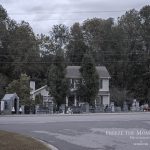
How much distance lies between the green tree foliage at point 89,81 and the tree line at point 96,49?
12959 millimetres

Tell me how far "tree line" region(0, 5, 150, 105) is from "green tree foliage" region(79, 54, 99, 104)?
13.0 meters

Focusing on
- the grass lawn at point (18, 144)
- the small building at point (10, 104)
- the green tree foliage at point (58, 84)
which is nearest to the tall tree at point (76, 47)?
the green tree foliage at point (58, 84)

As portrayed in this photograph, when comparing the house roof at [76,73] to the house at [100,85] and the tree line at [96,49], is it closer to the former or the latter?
the house at [100,85]

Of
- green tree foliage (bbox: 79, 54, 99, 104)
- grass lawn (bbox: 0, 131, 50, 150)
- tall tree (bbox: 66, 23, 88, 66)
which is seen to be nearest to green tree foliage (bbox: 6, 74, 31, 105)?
green tree foliage (bbox: 79, 54, 99, 104)

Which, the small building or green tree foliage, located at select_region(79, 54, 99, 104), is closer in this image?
the small building

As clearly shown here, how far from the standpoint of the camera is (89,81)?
71.9 m

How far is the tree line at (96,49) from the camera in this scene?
92.7 meters

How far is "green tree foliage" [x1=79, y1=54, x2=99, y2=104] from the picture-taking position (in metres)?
71.6

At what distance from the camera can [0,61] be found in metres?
93.9

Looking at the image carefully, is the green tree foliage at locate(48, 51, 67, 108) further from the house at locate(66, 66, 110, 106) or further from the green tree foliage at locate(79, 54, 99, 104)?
the house at locate(66, 66, 110, 106)

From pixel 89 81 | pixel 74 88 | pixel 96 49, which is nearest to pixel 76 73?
pixel 74 88

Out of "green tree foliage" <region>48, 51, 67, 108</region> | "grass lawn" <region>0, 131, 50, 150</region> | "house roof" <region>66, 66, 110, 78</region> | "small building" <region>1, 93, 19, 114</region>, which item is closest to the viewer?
"grass lawn" <region>0, 131, 50, 150</region>

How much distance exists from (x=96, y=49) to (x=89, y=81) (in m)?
33.1

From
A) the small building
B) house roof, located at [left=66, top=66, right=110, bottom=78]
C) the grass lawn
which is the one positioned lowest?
the grass lawn
